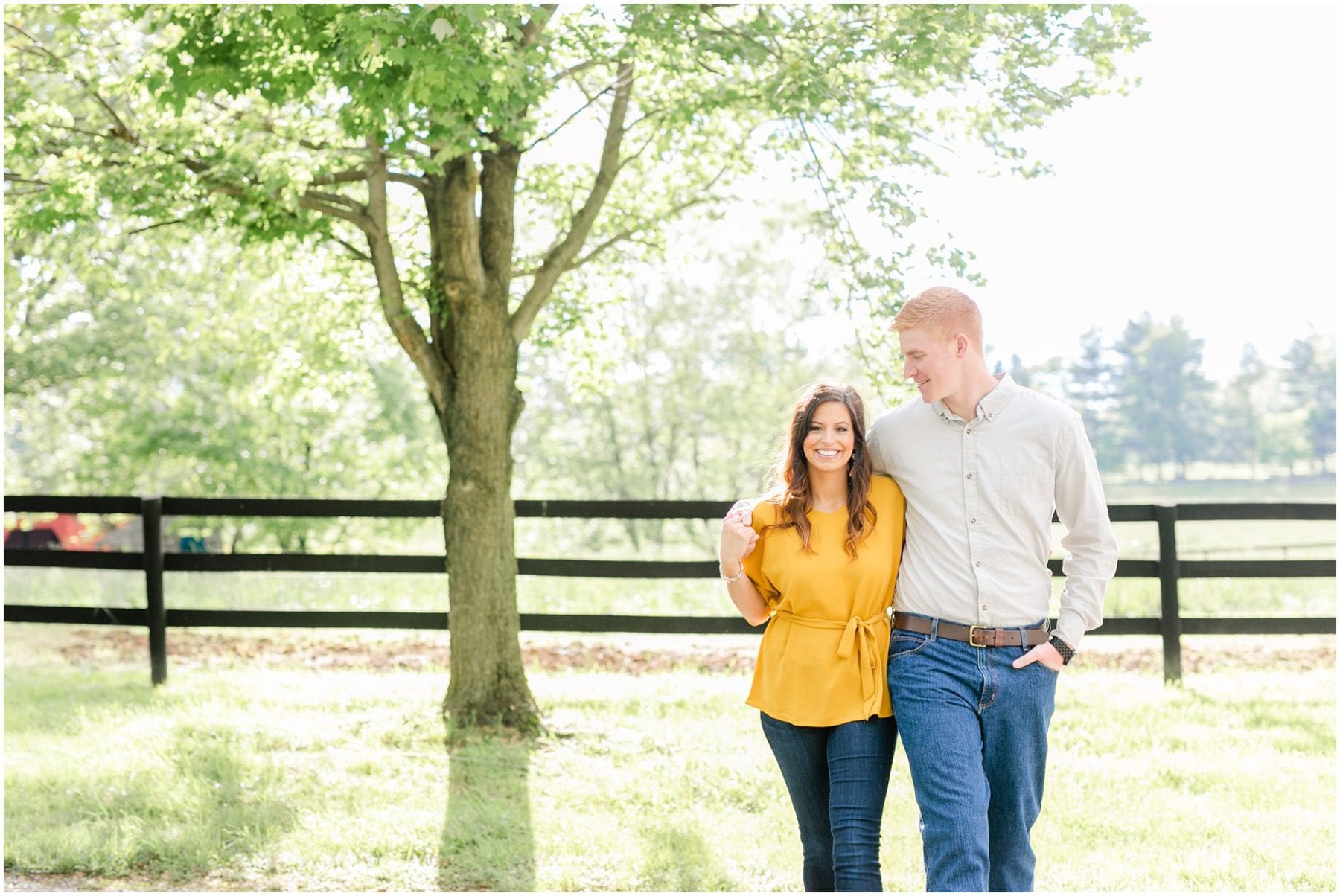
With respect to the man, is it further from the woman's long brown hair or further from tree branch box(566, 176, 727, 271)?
tree branch box(566, 176, 727, 271)

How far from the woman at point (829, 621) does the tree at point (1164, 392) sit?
1263 inches

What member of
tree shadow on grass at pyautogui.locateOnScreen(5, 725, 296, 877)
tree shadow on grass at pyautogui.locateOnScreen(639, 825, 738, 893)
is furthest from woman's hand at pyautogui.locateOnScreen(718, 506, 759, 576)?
tree shadow on grass at pyautogui.locateOnScreen(5, 725, 296, 877)

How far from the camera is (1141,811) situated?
4953 mm

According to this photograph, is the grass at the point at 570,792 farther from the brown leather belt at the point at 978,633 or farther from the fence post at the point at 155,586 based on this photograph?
the brown leather belt at the point at 978,633

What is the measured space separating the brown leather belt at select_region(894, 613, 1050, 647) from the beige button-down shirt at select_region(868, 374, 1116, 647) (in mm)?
27

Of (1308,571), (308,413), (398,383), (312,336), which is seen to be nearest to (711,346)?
Answer: (398,383)

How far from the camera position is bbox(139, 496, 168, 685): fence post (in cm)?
792

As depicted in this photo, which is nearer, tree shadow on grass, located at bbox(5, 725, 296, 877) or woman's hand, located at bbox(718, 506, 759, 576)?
woman's hand, located at bbox(718, 506, 759, 576)

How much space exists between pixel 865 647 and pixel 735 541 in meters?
0.45

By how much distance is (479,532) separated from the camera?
6.41m

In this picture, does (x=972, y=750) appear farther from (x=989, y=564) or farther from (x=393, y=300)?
(x=393, y=300)

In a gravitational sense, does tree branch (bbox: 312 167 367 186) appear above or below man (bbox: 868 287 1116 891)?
above

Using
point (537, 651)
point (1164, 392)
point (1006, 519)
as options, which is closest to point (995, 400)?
point (1006, 519)

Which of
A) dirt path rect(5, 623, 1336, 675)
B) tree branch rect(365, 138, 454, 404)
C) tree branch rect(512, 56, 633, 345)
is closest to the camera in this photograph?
tree branch rect(365, 138, 454, 404)
